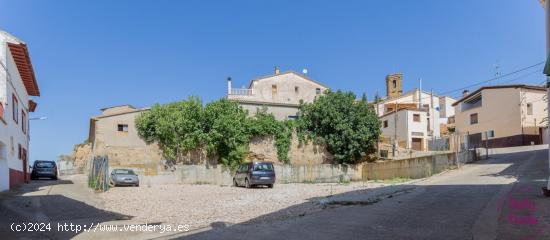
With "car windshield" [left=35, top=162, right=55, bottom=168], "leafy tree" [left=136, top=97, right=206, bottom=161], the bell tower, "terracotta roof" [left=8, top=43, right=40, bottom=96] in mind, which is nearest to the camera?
"terracotta roof" [left=8, top=43, right=40, bottom=96]

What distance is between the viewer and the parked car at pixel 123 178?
28.2 meters

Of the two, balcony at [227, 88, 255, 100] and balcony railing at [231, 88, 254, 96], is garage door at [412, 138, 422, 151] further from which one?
balcony railing at [231, 88, 254, 96]

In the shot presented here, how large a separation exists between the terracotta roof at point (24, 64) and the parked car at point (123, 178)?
26.2ft

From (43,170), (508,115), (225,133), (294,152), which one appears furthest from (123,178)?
(508,115)

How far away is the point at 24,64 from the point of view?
2600cm

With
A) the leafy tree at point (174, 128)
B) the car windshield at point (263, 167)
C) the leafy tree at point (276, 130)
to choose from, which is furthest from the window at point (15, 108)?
the leafy tree at point (276, 130)

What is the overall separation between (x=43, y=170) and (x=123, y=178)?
1067 centimetres

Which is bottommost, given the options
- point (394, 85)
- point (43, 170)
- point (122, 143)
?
point (43, 170)

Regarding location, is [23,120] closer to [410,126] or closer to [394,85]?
[410,126]

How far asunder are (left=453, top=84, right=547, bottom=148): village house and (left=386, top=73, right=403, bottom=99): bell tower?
19.7 m

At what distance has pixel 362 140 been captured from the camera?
37.8 metres

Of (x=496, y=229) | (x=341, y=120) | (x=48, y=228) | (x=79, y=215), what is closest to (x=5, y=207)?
(x=79, y=215)

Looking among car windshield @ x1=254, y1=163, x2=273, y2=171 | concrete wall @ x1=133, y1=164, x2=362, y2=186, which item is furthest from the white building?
car windshield @ x1=254, y1=163, x2=273, y2=171

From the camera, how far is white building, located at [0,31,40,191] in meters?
20.6
